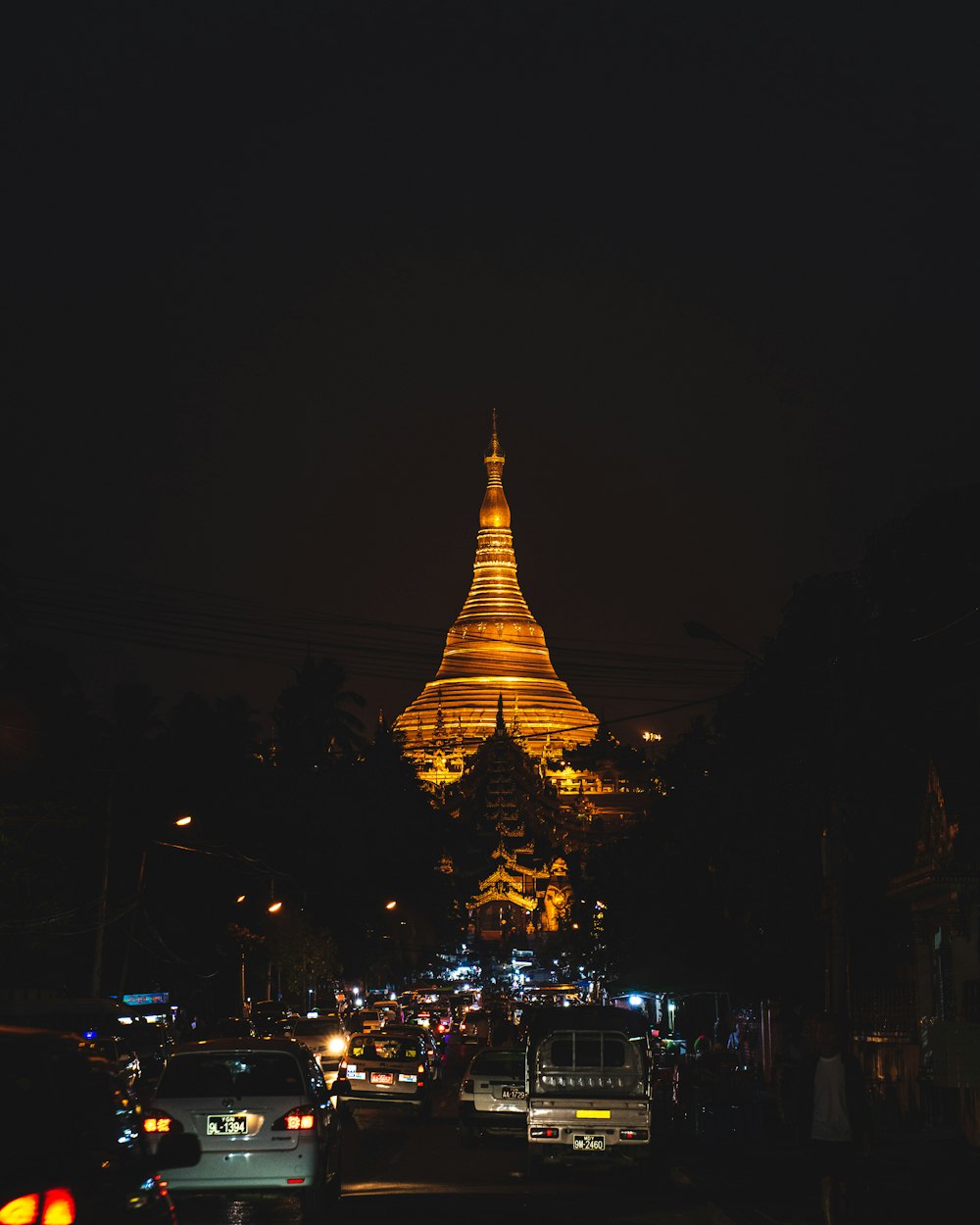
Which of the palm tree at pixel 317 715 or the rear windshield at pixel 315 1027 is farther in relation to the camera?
the palm tree at pixel 317 715

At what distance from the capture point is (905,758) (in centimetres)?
2986

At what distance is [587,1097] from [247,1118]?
5374 mm

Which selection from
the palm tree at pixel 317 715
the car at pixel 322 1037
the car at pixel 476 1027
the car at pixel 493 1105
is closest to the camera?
the car at pixel 493 1105

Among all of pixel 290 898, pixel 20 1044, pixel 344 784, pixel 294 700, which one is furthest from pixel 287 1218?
pixel 294 700

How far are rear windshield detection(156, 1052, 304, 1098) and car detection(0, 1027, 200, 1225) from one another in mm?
6979

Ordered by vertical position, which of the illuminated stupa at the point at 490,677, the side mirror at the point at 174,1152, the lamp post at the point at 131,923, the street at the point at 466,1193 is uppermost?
the illuminated stupa at the point at 490,677

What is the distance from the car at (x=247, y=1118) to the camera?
15.1m

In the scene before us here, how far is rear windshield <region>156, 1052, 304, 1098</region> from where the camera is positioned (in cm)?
1555

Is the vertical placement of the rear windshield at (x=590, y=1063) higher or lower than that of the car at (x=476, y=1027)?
lower

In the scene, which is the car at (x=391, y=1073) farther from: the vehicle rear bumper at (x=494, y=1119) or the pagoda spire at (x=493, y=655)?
the pagoda spire at (x=493, y=655)

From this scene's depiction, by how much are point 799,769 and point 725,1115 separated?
7.89 m

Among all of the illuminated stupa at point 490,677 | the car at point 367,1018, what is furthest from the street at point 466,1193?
the illuminated stupa at point 490,677

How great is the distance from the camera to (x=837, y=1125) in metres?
13.8

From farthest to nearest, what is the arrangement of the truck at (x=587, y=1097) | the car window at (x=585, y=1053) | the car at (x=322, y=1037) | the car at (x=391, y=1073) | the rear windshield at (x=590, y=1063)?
the car at (x=322, y=1037) → the car at (x=391, y=1073) → the car window at (x=585, y=1053) → the rear windshield at (x=590, y=1063) → the truck at (x=587, y=1097)
